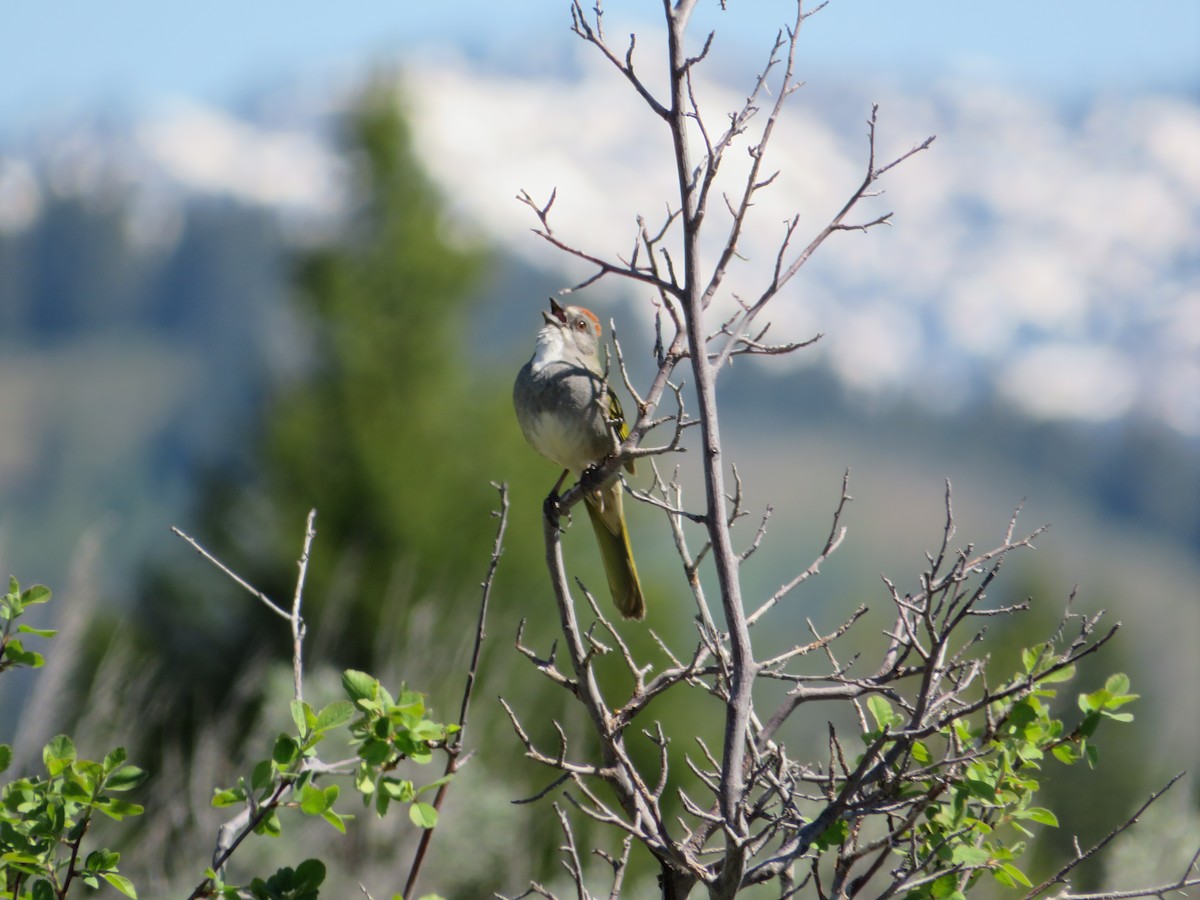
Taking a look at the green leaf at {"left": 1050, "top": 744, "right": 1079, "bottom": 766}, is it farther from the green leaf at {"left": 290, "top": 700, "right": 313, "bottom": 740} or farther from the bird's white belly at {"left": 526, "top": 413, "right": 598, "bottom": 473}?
the bird's white belly at {"left": 526, "top": 413, "right": 598, "bottom": 473}

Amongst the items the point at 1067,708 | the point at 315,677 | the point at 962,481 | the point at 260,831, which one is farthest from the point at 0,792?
the point at 962,481

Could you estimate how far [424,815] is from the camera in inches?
89.7

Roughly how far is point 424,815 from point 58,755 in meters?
0.74

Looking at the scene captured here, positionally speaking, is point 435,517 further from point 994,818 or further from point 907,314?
point 907,314

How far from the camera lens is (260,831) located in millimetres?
2295

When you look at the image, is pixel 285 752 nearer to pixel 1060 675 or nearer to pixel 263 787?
pixel 263 787

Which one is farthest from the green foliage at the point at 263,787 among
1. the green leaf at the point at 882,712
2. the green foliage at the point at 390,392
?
the green foliage at the point at 390,392

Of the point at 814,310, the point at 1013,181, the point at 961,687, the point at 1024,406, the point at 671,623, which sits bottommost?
the point at 671,623

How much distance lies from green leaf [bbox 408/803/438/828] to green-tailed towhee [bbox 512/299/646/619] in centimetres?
218

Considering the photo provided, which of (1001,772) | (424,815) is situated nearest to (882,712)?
(1001,772)

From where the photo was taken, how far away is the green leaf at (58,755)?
244cm

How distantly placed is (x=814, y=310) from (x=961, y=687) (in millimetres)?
148313

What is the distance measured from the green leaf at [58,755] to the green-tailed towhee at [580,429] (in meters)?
2.18

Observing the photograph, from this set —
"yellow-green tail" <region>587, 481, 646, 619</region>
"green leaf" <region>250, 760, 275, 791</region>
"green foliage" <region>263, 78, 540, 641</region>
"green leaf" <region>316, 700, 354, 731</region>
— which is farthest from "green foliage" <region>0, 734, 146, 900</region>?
"green foliage" <region>263, 78, 540, 641</region>
